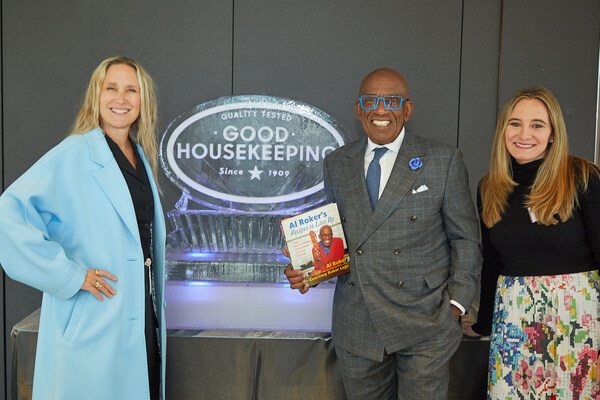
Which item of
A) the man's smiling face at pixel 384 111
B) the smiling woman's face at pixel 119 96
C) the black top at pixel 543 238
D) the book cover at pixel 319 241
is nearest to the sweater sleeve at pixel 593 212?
the black top at pixel 543 238

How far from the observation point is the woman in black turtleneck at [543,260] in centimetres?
179

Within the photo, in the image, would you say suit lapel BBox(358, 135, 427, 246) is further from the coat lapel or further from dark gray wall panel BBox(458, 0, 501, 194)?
dark gray wall panel BBox(458, 0, 501, 194)

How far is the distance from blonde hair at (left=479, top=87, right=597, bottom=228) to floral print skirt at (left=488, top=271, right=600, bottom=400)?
0.75 feet

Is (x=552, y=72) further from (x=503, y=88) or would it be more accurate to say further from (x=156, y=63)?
(x=156, y=63)

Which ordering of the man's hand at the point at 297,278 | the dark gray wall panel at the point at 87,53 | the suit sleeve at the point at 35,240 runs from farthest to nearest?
the dark gray wall panel at the point at 87,53
the man's hand at the point at 297,278
the suit sleeve at the point at 35,240

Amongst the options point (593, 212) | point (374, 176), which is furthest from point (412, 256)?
point (593, 212)

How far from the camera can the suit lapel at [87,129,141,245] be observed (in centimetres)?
168

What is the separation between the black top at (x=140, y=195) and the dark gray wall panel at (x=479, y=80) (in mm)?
2038

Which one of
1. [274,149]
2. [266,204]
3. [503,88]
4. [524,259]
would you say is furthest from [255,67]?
[524,259]

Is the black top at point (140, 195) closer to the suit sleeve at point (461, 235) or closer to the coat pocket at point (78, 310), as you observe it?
the coat pocket at point (78, 310)

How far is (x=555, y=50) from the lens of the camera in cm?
316

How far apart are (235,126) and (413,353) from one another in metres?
1.61

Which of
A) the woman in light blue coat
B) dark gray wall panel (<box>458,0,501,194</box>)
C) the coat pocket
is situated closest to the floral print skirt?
the woman in light blue coat

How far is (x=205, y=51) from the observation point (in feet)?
10.2
